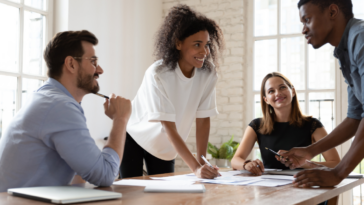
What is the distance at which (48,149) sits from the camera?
3.90 feet

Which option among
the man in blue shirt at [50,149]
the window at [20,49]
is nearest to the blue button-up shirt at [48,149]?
the man in blue shirt at [50,149]

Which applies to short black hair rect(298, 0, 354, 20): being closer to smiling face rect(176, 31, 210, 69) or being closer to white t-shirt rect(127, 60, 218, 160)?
smiling face rect(176, 31, 210, 69)

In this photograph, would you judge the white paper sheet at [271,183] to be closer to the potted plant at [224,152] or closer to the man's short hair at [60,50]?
the man's short hair at [60,50]

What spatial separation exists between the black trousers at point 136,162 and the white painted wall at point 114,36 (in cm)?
147

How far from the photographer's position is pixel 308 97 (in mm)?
3854

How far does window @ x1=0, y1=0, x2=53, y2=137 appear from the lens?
2992 millimetres

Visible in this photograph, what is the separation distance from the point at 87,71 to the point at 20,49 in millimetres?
1914

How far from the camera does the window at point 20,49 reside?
299 centimetres

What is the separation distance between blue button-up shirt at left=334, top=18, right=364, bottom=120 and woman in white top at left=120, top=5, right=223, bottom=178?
0.68 m

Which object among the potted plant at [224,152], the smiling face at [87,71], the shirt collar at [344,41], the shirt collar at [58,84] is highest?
the shirt collar at [344,41]

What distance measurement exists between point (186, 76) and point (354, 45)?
0.91m

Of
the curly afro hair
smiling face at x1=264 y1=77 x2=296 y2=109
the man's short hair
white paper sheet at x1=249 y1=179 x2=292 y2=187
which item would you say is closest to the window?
the curly afro hair

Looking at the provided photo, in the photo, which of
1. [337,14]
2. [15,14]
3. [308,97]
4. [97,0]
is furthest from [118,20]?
[337,14]

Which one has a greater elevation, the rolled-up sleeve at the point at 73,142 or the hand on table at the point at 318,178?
the rolled-up sleeve at the point at 73,142
